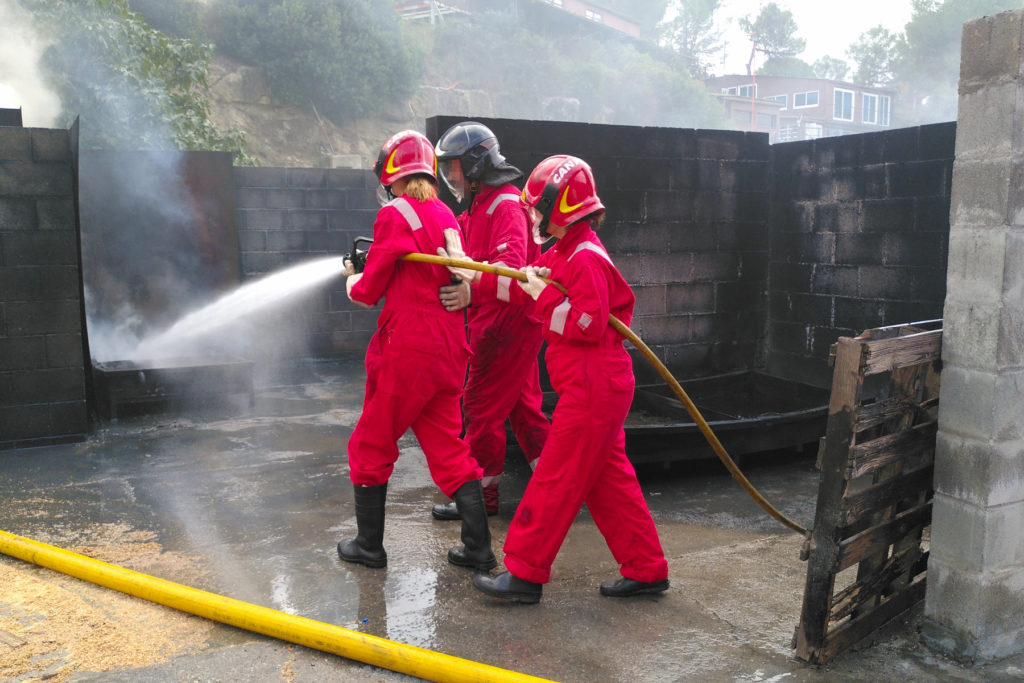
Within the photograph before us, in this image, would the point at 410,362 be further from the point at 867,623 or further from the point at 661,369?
the point at 867,623

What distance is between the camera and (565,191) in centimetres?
348

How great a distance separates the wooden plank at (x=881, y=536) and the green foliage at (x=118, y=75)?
14.9m

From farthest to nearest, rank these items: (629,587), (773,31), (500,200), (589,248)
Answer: (773,31), (500,200), (629,587), (589,248)

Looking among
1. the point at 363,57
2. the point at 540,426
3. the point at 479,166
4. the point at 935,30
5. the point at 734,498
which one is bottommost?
the point at 734,498

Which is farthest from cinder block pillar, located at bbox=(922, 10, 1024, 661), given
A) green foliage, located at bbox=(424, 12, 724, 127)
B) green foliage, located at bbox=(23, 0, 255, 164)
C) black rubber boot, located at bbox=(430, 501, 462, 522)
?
green foliage, located at bbox=(424, 12, 724, 127)

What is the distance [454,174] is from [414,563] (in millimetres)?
2049

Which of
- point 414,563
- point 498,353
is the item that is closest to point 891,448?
point 498,353

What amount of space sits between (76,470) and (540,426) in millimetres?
3220

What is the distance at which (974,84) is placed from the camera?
2920mm

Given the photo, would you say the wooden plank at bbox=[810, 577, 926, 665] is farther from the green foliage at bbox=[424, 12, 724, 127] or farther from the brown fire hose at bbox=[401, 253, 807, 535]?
the green foliage at bbox=[424, 12, 724, 127]

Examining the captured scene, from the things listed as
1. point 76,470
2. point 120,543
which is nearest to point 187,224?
point 76,470

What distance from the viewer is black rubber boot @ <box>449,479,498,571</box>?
12.6 ft

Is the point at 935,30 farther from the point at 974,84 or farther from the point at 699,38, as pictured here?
the point at 974,84

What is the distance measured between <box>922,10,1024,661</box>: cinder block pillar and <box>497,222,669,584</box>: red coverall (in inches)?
46.2
